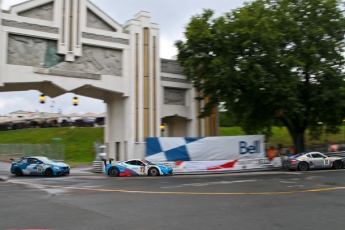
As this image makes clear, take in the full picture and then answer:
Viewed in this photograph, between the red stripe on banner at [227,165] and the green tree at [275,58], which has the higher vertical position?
the green tree at [275,58]

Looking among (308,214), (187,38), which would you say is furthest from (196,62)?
(308,214)

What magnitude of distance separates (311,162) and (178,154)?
882 cm

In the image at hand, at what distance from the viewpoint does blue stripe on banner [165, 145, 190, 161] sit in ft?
82.3

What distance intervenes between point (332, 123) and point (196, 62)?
1165cm

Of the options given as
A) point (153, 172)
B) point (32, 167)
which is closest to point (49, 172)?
point (32, 167)

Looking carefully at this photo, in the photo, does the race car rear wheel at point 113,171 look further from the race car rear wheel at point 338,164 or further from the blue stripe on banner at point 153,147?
the race car rear wheel at point 338,164

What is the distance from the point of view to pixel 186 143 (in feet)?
83.9

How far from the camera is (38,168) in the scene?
24.1 m

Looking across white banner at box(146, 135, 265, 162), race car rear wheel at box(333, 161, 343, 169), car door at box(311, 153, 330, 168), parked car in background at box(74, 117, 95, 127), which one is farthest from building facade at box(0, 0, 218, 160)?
parked car in background at box(74, 117, 95, 127)

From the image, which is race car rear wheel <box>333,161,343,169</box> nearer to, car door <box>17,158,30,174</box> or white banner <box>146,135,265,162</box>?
white banner <box>146,135,265,162</box>

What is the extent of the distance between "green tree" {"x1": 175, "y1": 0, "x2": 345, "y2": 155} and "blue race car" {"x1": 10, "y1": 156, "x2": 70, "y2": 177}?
40.3ft

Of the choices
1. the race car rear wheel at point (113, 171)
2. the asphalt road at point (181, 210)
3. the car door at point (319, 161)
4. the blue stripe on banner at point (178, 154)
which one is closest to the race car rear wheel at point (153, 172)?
the race car rear wheel at point (113, 171)

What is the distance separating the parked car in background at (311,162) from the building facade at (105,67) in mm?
10788

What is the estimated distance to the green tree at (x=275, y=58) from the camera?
25.3 m
